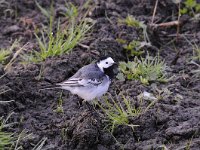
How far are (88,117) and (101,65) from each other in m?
0.82

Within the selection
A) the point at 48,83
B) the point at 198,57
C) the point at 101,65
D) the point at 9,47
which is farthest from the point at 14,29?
the point at 198,57

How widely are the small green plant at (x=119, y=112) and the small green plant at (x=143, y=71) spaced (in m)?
0.61

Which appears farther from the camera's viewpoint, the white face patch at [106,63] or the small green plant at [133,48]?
the small green plant at [133,48]

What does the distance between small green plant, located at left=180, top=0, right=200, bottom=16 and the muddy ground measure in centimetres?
12

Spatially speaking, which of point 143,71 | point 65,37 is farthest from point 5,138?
point 65,37

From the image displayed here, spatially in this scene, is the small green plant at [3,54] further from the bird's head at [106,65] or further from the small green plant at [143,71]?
the small green plant at [143,71]

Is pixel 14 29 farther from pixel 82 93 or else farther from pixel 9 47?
pixel 82 93

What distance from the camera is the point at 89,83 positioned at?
6035mm

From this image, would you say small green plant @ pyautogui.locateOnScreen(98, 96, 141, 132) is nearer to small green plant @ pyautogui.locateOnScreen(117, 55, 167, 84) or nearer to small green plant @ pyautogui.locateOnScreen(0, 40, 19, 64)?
small green plant @ pyautogui.locateOnScreen(117, 55, 167, 84)

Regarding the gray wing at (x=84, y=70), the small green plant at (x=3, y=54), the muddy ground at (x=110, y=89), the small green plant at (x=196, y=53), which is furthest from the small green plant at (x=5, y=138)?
the small green plant at (x=196, y=53)

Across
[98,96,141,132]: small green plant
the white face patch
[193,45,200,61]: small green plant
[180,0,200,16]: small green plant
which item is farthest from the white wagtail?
[180,0,200,16]: small green plant

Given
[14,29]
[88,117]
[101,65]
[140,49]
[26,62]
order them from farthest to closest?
[14,29] → [140,49] → [26,62] → [101,65] → [88,117]

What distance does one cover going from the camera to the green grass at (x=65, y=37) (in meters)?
6.96

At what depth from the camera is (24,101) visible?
6363 mm
